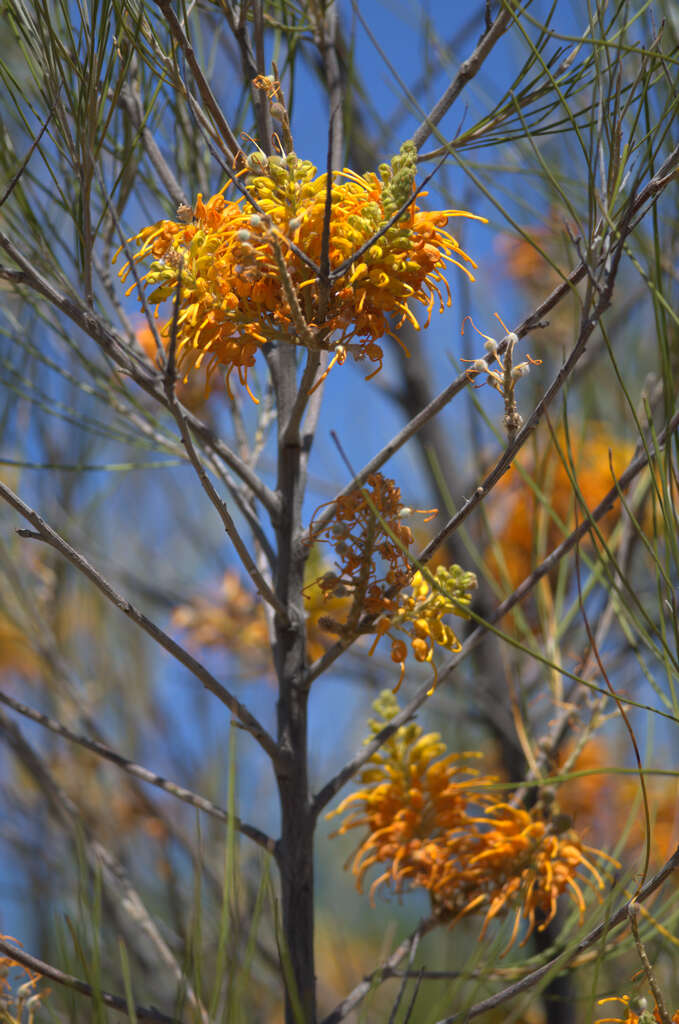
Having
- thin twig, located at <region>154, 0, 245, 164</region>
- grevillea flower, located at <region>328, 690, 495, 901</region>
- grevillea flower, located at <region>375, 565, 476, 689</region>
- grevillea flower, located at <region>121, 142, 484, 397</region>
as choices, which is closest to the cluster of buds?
grevillea flower, located at <region>121, 142, 484, 397</region>

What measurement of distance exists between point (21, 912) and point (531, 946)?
3.66ft

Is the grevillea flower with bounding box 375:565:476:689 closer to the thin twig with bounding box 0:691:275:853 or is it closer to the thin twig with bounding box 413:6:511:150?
the thin twig with bounding box 0:691:275:853

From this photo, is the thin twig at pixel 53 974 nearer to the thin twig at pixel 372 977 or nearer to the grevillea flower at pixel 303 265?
the thin twig at pixel 372 977

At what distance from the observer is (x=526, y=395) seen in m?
1.77

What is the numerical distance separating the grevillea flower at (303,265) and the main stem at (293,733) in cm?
19

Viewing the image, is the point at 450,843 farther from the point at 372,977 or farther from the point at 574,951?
the point at 574,951

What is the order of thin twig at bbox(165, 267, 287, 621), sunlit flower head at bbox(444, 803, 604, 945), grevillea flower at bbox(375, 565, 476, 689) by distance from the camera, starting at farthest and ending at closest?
sunlit flower head at bbox(444, 803, 604, 945)
grevillea flower at bbox(375, 565, 476, 689)
thin twig at bbox(165, 267, 287, 621)

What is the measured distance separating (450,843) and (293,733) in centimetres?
23

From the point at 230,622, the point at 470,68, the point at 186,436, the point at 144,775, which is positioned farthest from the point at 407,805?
the point at 230,622

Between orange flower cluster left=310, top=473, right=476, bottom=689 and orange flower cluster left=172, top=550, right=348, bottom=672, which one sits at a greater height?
orange flower cluster left=172, top=550, right=348, bottom=672

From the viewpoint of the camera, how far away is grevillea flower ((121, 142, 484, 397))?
2.06ft

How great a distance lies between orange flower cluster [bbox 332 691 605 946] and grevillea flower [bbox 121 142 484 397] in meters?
0.41

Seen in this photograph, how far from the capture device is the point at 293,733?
0.83 metres

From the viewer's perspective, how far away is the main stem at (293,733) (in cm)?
80
